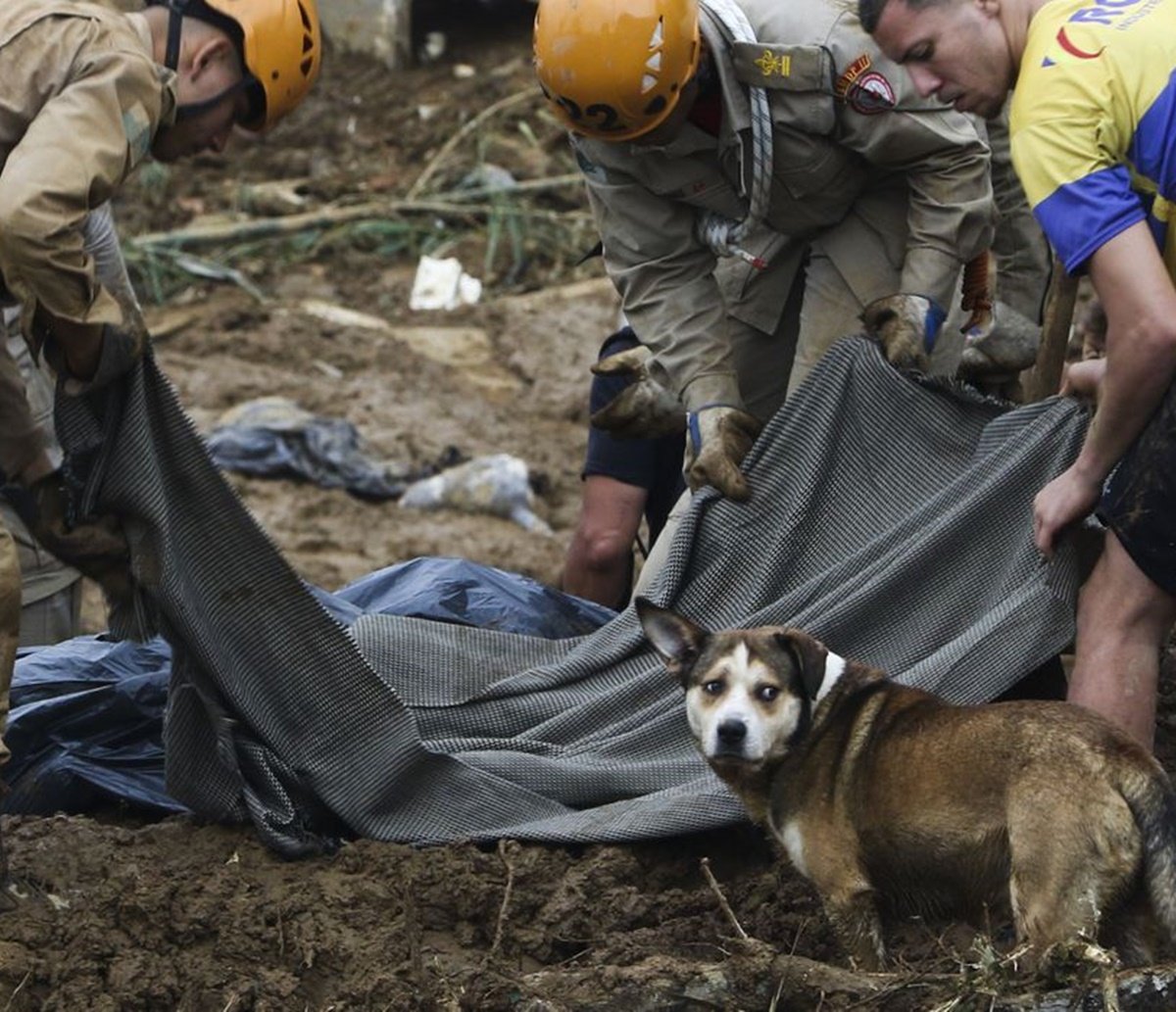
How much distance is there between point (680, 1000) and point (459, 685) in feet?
6.00

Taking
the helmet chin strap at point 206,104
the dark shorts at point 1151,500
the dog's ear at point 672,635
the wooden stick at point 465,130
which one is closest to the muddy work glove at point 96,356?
the helmet chin strap at point 206,104

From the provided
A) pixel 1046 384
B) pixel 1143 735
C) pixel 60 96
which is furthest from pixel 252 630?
pixel 1046 384

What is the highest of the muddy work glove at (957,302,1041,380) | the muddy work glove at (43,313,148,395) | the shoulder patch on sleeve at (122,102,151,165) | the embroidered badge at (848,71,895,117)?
the shoulder patch on sleeve at (122,102,151,165)

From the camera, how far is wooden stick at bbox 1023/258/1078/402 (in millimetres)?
6715

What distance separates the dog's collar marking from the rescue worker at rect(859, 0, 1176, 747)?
0.60 meters

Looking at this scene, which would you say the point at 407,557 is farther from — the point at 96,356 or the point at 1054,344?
the point at 96,356

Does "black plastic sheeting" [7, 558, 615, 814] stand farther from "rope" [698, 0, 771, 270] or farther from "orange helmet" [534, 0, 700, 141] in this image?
"orange helmet" [534, 0, 700, 141]

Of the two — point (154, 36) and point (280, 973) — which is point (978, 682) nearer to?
point (280, 973)

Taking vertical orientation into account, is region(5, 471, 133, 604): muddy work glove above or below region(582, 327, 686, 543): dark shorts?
above

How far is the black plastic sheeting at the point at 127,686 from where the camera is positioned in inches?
220

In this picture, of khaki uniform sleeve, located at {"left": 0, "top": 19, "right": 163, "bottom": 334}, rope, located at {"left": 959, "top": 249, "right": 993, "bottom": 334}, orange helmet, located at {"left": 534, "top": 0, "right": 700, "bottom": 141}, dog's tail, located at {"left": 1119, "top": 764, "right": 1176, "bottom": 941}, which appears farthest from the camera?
rope, located at {"left": 959, "top": 249, "right": 993, "bottom": 334}

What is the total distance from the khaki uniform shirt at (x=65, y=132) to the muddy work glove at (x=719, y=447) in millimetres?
1803

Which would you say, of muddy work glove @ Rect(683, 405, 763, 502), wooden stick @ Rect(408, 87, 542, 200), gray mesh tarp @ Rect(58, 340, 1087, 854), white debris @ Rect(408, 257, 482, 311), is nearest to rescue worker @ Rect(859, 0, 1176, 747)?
gray mesh tarp @ Rect(58, 340, 1087, 854)

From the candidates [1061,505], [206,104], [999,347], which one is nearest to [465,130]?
[999,347]
